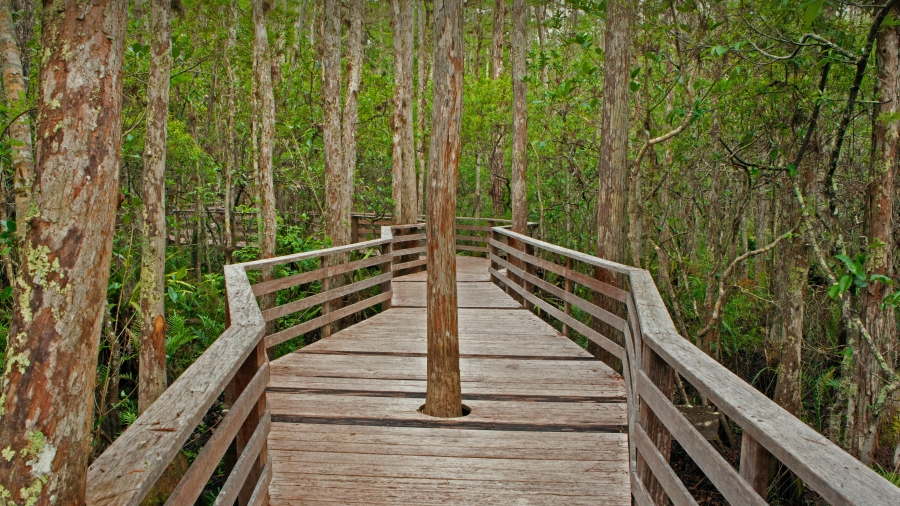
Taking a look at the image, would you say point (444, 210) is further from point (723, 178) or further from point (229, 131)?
point (229, 131)

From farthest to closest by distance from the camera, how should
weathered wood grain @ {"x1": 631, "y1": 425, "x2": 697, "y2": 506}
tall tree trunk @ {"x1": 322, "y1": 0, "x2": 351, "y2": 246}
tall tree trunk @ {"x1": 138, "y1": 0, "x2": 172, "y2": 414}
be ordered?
tall tree trunk @ {"x1": 322, "y1": 0, "x2": 351, "y2": 246} < tall tree trunk @ {"x1": 138, "y1": 0, "x2": 172, "y2": 414} < weathered wood grain @ {"x1": 631, "y1": 425, "x2": 697, "y2": 506}

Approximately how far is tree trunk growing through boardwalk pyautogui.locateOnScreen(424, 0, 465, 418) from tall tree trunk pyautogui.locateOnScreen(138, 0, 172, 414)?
2726mm

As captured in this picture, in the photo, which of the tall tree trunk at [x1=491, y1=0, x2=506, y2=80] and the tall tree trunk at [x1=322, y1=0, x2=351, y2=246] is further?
the tall tree trunk at [x1=491, y1=0, x2=506, y2=80]

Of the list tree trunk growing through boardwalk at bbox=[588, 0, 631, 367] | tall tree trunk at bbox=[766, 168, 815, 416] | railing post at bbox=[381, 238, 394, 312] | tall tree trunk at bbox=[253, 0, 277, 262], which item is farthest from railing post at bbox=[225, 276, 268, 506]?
tall tree trunk at bbox=[253, 0, 277, 262]

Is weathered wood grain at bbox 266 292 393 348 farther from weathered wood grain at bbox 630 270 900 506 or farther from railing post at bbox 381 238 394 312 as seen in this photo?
weathered wood grain at bbox 630 270 900 506

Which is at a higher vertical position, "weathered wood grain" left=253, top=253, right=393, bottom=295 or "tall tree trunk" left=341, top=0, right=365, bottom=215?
"tall tree trunk" left=341, top=0, right=365, bottom=215

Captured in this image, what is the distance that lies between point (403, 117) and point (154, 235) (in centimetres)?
866

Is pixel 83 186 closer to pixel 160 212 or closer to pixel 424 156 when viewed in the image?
pixel 160 212

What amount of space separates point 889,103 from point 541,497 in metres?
4.30

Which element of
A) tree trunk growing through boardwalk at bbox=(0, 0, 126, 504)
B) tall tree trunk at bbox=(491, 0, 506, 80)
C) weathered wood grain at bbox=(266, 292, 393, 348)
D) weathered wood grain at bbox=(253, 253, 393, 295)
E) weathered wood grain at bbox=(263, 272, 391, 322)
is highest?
tall tree trunk at bbox=(491, 0, 506, 80)

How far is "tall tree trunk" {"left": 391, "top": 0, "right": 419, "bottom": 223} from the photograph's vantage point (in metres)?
13.5

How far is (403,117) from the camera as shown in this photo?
547 inches

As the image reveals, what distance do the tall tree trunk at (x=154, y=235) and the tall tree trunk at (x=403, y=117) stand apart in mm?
7432

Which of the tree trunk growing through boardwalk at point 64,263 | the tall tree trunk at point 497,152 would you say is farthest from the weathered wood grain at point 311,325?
the tall tree trunk at point 497,152
